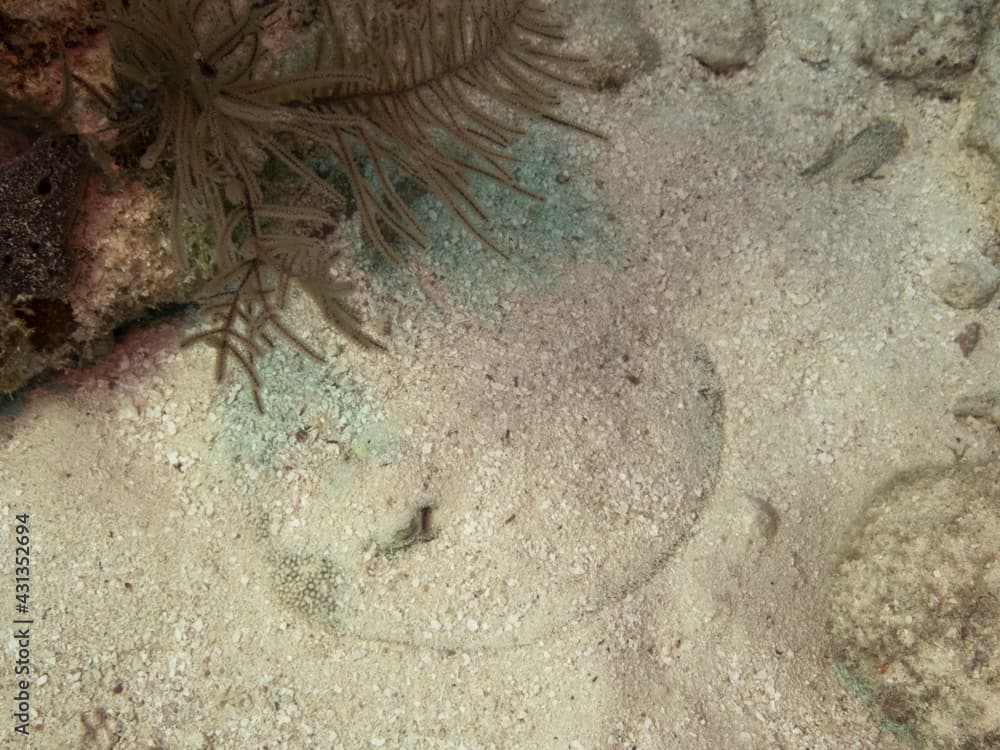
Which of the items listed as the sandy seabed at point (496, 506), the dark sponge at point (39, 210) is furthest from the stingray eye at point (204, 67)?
the sandy seabed at point (496, 506)

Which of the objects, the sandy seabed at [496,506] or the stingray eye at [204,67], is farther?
the sandy seabed at [496,506]

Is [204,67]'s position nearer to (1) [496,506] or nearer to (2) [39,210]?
(2) [39,210]

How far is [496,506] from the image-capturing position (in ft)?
9.95

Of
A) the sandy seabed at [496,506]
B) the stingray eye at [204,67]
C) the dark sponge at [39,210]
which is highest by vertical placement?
the stingray eye at [204,67]

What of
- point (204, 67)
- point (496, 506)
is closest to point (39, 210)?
point (204, 67)

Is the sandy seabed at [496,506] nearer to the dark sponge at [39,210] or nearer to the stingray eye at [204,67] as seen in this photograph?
the dark sponge at [39,210]

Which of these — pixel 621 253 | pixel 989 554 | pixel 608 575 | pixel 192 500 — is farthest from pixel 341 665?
pixel 989 554

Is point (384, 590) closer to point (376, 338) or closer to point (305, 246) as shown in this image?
point (376, 338)

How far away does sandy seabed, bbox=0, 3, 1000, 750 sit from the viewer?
2947mm

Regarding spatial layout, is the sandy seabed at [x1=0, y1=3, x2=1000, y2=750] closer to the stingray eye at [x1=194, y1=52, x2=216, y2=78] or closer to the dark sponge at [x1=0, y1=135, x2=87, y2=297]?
the dark sponge at [x1=0, y1=135, x2=87, y2=297]

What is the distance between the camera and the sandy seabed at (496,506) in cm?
295

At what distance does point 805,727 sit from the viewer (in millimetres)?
3143

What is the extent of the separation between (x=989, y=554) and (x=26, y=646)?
4201 mm

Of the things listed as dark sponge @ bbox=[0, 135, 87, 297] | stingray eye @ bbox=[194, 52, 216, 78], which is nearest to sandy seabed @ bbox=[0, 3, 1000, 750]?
dark sponge @ bbox=[0, 135, 87, 297]
